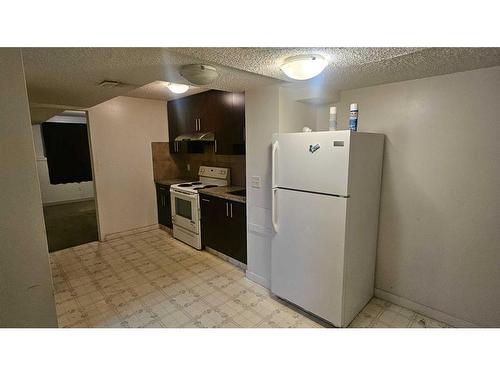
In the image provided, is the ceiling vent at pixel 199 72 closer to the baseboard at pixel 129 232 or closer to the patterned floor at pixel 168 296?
the patterned floor at pixel 168 296

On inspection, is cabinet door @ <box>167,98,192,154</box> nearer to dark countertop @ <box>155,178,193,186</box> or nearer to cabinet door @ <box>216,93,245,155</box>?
dark countertop @ <box>155,178,193,186</box>

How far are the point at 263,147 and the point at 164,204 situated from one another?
244cm

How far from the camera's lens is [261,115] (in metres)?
2.38

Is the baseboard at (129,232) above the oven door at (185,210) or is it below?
below

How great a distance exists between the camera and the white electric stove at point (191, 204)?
340cm

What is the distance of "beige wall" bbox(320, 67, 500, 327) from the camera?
1.75 meters

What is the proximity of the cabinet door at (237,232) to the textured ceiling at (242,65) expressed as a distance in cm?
131

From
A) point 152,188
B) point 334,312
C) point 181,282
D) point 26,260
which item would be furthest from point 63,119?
point 334,312

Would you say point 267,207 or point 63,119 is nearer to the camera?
point 267,207

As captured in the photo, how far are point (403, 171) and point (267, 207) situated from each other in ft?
4.09

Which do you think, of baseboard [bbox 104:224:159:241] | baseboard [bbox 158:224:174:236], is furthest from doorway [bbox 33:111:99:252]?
baseboard [bbox 158:224:174:236]

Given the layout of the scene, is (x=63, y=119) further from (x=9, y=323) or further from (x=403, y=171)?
(x=403, y=171)

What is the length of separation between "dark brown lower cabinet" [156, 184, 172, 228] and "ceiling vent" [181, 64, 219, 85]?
8.34 feet

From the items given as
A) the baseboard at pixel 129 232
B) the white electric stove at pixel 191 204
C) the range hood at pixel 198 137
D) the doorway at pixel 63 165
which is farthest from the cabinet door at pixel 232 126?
the doorway at pixel 63 165
